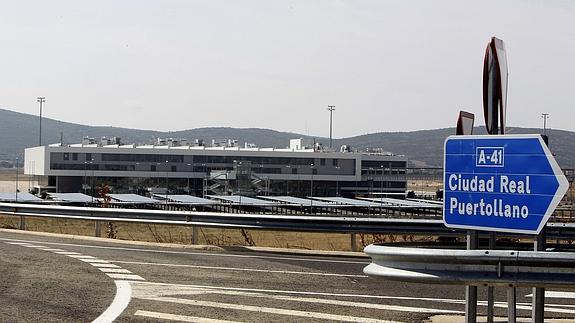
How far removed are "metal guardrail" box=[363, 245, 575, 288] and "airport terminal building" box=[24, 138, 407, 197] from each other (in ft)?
303

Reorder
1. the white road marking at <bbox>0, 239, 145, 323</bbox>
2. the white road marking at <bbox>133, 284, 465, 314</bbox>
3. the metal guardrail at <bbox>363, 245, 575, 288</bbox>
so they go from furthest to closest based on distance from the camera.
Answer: the white road marking at <bbox>133, 284, 465, 314</bbox> < the white road marking at <bbox>0, 239, 145, 323</bbox> < the metal guardrail at <bbox>363, 245, 575, 288</bbox>

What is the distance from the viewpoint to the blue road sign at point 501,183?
7.14m

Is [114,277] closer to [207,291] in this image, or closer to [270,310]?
[207,291]

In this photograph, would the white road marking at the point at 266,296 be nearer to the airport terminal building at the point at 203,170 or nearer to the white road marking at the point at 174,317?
the white road marking at the point at 174,317

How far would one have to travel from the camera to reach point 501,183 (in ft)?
24.6

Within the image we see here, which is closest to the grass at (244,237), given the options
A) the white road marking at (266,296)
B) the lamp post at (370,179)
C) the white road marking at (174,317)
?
the white road marking at (266,296)

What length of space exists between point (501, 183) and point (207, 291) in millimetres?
5445

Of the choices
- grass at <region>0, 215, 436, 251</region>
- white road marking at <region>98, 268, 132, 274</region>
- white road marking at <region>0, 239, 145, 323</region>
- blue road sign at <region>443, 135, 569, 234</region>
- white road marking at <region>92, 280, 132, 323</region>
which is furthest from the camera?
grass at <region>0, 215, 436, 251</region>

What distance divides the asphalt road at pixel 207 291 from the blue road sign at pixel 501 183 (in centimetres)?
266

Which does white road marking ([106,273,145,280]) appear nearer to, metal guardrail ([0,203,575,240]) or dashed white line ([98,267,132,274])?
dashed white line ([98,267,132,274])

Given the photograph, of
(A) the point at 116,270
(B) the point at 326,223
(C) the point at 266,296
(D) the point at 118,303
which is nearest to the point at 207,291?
(C) the point at 266,296

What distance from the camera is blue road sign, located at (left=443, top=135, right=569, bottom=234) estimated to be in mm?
7145

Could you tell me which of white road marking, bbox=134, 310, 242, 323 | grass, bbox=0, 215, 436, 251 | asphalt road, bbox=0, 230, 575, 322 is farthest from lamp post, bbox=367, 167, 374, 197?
white road marking, bbox=134, 310, 242, 323

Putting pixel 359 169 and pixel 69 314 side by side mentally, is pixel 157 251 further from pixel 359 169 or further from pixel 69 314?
pixel 359 169
